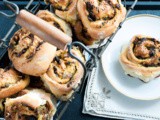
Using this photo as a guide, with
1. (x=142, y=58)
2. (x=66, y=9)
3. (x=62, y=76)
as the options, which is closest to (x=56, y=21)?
(x=66, y=9)

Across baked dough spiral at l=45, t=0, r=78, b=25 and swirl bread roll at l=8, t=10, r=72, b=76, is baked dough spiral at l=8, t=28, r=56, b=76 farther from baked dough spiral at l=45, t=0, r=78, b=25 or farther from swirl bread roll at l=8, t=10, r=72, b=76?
baked dough spiral at l=45, t=0, r=78, b=25

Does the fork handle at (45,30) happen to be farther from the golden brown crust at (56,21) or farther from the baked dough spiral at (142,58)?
the baked dough spiral at (142,58)

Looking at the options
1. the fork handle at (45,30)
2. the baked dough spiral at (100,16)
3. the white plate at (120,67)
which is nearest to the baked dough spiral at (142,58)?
the white plate at (120,67)

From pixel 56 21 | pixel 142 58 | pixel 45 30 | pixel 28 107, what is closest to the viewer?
pixel 45 30

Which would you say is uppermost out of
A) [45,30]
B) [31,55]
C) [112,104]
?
[45,30]

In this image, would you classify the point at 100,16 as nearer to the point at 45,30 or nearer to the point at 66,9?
the point at 66,9

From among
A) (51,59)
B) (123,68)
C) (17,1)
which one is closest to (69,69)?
(51,59)
